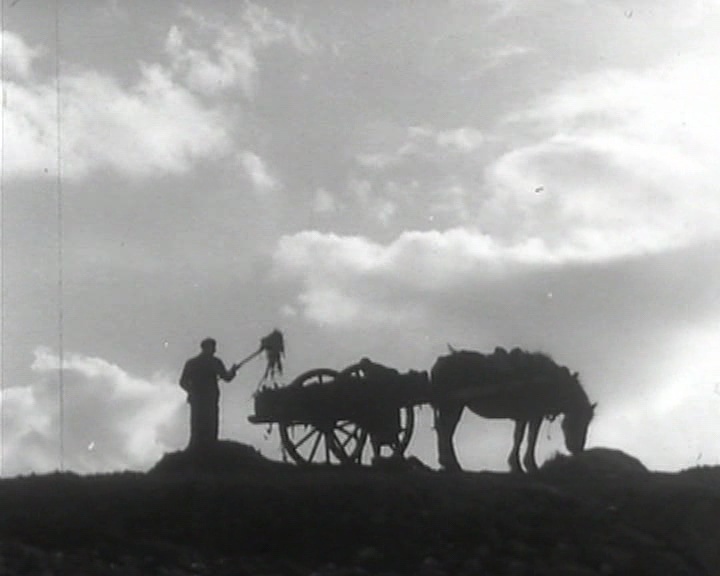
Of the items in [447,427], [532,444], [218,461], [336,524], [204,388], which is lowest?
[336,524]

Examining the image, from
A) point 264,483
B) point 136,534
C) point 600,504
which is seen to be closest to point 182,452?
point 264,483

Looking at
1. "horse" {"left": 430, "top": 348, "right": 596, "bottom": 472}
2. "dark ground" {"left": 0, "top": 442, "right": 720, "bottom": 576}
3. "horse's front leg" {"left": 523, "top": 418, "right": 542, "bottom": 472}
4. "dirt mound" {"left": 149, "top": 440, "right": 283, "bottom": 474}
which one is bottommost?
"dark ground" {"left": 0, "top": 442, "right": 720, "bottom": 576}

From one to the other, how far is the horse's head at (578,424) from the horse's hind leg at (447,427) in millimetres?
1822

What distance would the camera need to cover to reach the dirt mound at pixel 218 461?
935 inches

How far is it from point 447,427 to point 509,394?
1.14 m

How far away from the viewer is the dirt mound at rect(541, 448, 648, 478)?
25875mm

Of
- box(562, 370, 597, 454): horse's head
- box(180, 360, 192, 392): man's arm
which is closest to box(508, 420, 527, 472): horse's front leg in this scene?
box(562, 370, 597, 454): horse's head

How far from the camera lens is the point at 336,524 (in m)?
21.3

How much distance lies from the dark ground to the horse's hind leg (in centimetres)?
345

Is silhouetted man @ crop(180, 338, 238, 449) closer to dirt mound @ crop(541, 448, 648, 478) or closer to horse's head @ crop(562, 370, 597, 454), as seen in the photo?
dirt mound @ crop(541, 448, 648, 478)

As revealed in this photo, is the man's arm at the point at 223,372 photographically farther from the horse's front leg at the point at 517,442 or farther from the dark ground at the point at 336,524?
the horse's front leg at the point at 517,442

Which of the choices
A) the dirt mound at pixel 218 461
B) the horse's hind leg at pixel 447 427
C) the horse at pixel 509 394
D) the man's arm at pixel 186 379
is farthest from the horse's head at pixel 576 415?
the man's arm at pixel 186 379

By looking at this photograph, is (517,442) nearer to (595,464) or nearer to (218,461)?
(595,464)

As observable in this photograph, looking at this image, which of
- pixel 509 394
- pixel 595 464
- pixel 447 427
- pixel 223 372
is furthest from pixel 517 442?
pixel 223 372
